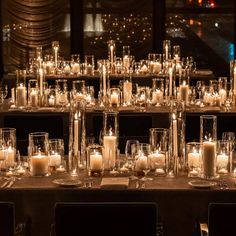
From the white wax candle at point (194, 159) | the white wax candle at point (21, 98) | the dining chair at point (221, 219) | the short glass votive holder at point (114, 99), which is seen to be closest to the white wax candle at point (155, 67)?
the short glass votive holder at point (114, 99)

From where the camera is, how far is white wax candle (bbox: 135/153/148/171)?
407 cm

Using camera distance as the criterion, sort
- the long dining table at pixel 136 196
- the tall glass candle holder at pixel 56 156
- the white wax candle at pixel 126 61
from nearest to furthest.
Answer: the long dining table at pixel 136 196 → the tall glass candle holder at pixel 56 156 → the white wax candle at pixel 126 61

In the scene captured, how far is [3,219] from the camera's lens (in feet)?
11.4

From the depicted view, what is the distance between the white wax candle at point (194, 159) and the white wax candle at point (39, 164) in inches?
30.6

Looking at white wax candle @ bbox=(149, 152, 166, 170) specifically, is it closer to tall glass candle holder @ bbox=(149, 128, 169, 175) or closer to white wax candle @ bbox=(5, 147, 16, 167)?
tall glass candle holder @ bbox=(149, 128, 169, 175)

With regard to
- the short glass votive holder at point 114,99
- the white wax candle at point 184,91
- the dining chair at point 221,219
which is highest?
the white wax candle at point 184,91

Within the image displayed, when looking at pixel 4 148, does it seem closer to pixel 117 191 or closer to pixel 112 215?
pixel 117 191

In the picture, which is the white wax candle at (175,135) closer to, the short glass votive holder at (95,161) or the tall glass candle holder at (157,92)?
A: the short glass votive holder at (95,161)

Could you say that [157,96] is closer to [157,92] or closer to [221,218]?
[157,92]

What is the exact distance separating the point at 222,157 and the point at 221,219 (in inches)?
30.0

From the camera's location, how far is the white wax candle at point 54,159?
421 centimetres

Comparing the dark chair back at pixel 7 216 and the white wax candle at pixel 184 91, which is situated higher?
the white wax candle at pixel 184 91

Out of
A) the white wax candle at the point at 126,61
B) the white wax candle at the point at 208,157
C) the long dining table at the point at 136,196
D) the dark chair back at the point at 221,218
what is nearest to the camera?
the dark chair back at the point at 221,218

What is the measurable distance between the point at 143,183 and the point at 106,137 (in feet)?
1.21
